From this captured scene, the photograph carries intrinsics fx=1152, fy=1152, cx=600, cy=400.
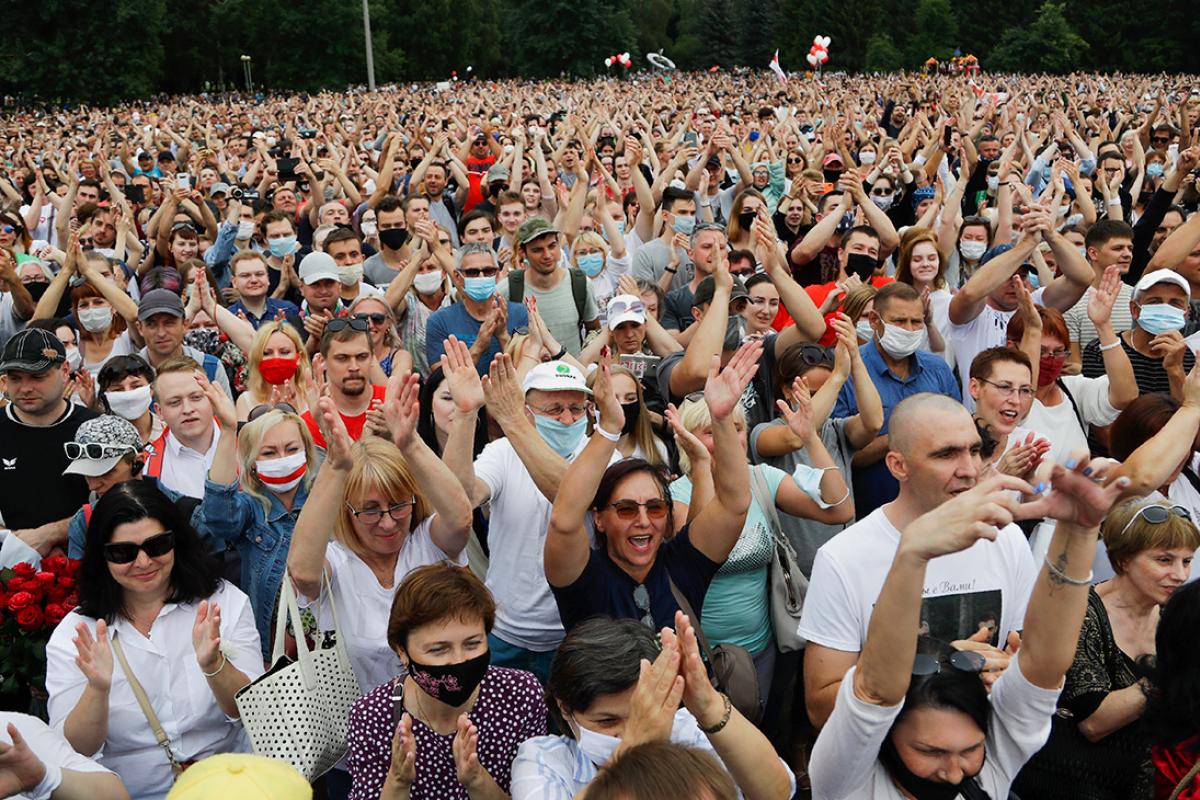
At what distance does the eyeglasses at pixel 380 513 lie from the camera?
13.8ft

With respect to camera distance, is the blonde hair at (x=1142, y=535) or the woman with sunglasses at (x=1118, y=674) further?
the blonde hair at (x=1142, y=535)

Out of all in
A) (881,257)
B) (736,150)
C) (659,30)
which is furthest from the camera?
(659,30)

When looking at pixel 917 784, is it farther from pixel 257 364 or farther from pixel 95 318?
pixel 95 318

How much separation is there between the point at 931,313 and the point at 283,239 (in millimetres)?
5212

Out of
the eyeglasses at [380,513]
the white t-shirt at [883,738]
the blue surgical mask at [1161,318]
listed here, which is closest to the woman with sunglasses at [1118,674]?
the white t-shirt at [883,738]

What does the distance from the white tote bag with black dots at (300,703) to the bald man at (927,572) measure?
1.59 meters

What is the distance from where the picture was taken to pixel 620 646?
3.21 m

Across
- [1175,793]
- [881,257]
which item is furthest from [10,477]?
[881,257]

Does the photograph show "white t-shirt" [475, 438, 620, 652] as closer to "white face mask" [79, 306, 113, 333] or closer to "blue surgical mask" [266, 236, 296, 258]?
"white face mask" [79, 306, 113, 333]

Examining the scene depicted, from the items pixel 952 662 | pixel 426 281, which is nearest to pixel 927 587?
pixel 952 662

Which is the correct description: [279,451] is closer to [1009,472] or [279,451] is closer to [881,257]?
[1009,472]

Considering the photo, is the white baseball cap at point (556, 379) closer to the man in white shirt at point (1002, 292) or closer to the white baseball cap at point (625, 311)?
the white baseball cap at point (625, 311)

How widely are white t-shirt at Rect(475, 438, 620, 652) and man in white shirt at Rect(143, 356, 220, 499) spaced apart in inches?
66.0

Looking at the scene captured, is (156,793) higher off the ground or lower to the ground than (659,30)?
lower
